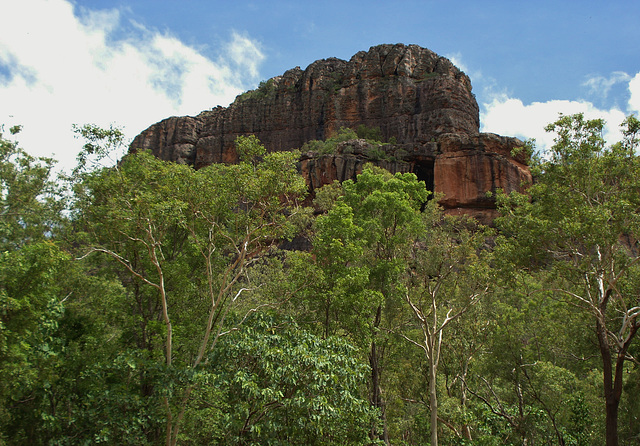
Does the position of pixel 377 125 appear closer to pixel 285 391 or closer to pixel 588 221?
pixel 588 221

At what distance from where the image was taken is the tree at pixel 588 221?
10.4 m

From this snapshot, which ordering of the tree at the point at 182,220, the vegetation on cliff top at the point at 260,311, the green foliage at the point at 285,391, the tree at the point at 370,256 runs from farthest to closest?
the tree at the point at 370,256, the tree at the point at 182,220, the vegetation on cliff top at the point at 260,311, the green foliage at the point at 285,391

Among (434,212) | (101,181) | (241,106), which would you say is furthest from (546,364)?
(241,106)

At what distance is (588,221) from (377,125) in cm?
4246

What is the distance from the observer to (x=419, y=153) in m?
39.1

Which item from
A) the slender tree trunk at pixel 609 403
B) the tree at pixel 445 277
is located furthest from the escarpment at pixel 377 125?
the slender tree trunk at pixel 609 403

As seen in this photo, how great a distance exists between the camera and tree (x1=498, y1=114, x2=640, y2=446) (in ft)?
34.0

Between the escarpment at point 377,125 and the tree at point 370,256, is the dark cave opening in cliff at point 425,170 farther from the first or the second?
the tree at point 370,256

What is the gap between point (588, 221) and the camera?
10320 mm

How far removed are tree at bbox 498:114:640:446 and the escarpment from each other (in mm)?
23732

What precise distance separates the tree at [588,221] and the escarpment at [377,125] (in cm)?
2373

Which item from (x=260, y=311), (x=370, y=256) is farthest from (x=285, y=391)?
(x=370, y=256)

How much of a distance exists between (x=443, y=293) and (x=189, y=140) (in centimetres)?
4932

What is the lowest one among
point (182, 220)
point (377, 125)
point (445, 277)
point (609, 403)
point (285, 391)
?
point (609, 403)
